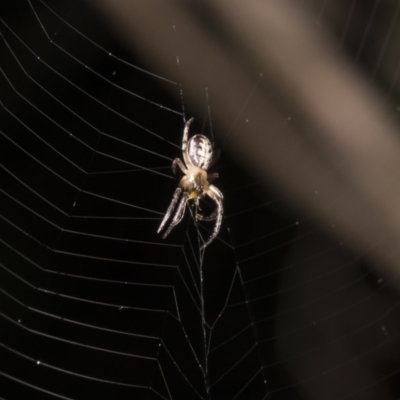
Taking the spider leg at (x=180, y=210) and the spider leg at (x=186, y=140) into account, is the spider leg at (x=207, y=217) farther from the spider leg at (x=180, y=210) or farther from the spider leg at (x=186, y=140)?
the spider leg at (x=186, y=140)

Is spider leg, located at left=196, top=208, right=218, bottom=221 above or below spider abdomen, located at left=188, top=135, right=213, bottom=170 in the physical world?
below

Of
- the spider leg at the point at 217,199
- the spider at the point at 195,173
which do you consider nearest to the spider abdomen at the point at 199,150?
the spider at the point at 195,173

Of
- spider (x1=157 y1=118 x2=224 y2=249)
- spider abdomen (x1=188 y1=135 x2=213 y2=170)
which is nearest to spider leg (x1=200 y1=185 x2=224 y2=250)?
spider (x1=157 y1=118 x2=224 y2=249)

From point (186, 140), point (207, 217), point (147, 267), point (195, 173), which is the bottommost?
point (147, 267)

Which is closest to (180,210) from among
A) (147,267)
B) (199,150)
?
(199,150)

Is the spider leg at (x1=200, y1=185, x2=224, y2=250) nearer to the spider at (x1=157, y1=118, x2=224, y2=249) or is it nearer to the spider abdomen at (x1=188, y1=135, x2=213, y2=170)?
the spider at (x1=157, y1=118, x2=224, y2=249)

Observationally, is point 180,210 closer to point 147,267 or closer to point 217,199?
point 217,199
